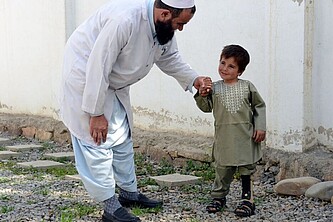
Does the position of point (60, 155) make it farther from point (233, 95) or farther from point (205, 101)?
point (233, 95)

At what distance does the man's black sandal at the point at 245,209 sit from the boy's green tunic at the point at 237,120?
30 cm

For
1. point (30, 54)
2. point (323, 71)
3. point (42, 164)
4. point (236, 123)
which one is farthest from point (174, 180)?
point (30, 54)

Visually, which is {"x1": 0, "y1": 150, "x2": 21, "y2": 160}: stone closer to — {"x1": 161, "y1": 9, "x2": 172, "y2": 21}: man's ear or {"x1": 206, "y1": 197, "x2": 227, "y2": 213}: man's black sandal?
{"x1": 206, "y1": 197, "x2": 227, "y2": 213}: man's black sandal

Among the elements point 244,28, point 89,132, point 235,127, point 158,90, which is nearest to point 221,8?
point 244,28

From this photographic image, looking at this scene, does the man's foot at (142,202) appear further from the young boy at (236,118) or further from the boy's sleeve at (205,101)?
the boy's sleeve at (205,101)

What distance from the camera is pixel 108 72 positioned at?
4.00m

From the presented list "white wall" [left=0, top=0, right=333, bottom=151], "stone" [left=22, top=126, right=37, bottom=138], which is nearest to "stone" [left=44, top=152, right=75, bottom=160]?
"white wall" [left=0, top=0, right=333, bottom=151]

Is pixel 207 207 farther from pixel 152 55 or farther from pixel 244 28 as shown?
pixel 244 28

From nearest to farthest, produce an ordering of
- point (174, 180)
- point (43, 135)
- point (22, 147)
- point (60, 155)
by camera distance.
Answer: point (174, 180) < point (60, 155) < point (22, 147) < point (43, 135)

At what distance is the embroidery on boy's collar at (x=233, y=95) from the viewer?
452cm

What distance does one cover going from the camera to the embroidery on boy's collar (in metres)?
4.52

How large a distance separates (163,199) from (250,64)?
1.58m

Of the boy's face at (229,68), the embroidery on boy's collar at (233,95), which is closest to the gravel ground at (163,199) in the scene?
the embroidery on boy's collar at (233,95)

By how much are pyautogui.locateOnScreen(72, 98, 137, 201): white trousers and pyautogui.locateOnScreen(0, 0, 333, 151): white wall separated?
5.47ft
